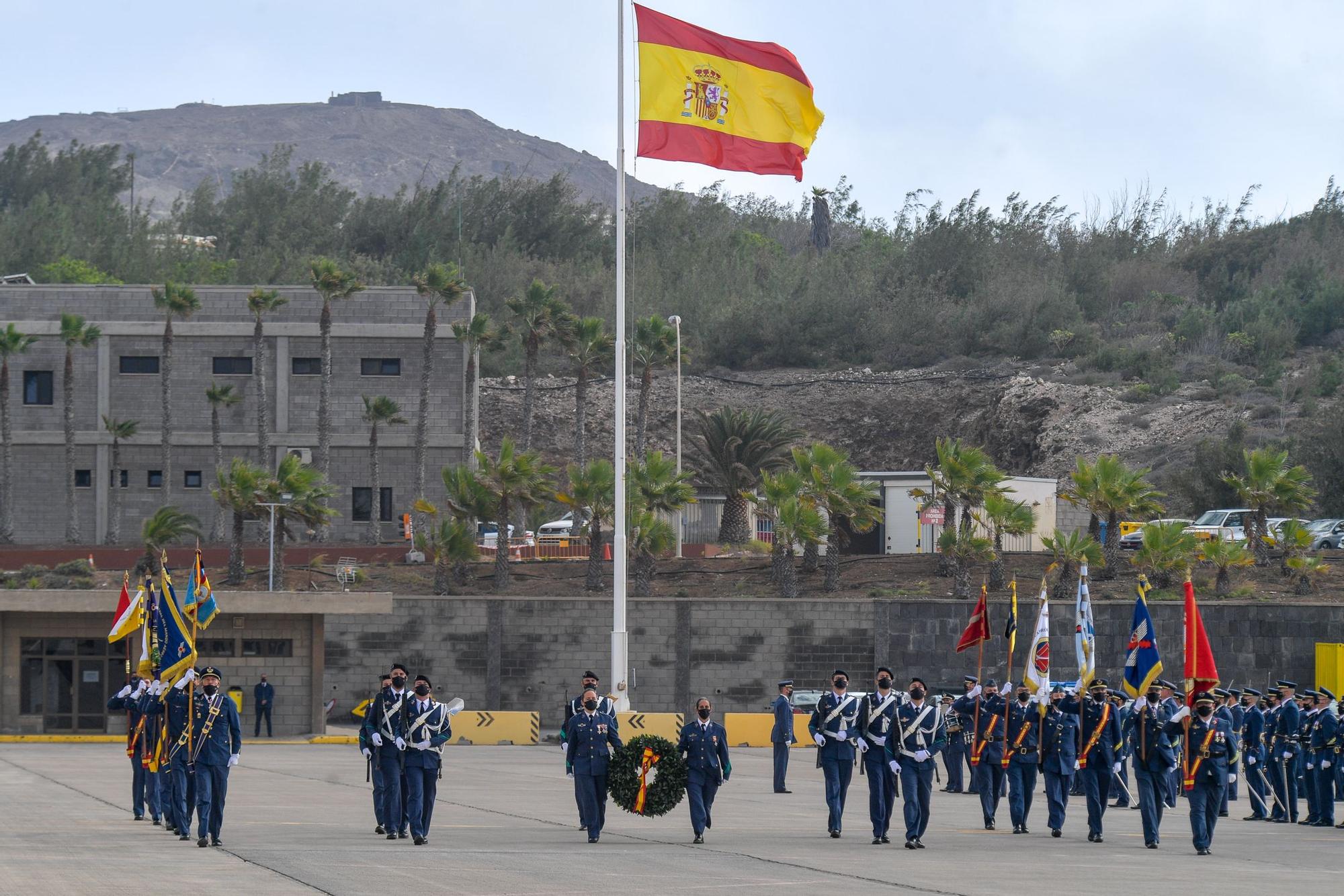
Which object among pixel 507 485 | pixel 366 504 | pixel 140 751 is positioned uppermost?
pixel 507 485

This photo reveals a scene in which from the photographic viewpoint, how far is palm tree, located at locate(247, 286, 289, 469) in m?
55.3

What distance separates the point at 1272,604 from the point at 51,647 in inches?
1167

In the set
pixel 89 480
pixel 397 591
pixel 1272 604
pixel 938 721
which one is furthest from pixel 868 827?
pixel 89 480

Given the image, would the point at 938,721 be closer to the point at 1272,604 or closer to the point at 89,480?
the point at 1272,604

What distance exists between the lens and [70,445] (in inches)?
2181

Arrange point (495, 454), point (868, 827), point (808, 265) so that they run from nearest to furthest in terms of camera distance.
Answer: point (868, 827)
point (495, 454)
point (808, 265)

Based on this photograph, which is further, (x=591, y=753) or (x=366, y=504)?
(x=366, y=504)

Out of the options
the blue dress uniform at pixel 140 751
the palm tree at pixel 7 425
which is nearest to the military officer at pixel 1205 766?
the blue dress uniform at pixel 140 751

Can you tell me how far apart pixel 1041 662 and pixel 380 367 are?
40167 mm

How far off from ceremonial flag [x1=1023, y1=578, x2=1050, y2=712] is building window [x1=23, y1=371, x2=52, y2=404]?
146 ft

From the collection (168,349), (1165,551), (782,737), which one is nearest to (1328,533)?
(1165,551)

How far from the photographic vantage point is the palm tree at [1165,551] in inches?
1722

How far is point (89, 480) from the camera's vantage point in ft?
190

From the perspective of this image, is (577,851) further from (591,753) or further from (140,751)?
(140,751)
